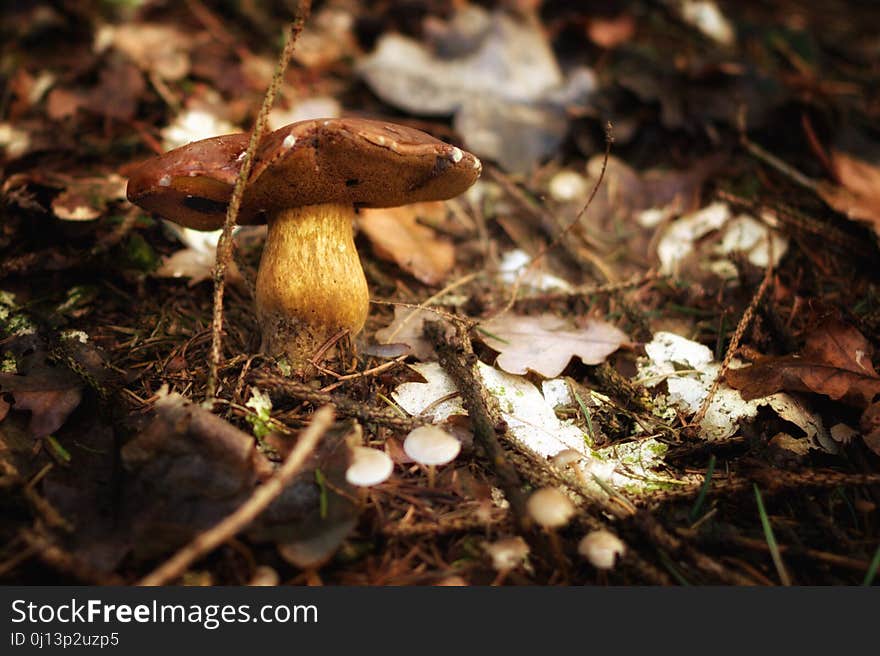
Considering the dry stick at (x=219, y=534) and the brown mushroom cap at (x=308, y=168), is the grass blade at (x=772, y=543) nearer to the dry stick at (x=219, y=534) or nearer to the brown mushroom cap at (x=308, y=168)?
the dry stick at (x=219, y=534)

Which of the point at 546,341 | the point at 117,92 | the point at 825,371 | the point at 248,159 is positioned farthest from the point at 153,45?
the point at 825,371

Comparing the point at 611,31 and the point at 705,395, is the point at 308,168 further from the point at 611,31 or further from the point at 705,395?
the point at 611,31

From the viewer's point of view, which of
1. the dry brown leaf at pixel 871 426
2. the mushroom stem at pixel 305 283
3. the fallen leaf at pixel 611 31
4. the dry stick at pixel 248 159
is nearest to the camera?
the dry stick at pixel 248 159

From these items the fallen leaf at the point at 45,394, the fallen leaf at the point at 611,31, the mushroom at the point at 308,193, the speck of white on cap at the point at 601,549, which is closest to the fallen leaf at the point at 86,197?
the mushroom at the point at 308,193

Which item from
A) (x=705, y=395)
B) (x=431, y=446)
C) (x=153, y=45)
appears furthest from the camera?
(x=153, y=45)

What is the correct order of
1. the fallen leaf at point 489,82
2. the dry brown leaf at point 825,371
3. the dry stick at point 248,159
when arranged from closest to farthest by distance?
the dry stick at point 248,159 → the dry brown leaf at point 825,371 → the fallen leaf at point 489,82

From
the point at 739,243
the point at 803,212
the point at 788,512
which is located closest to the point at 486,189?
→ the point at 739,243
